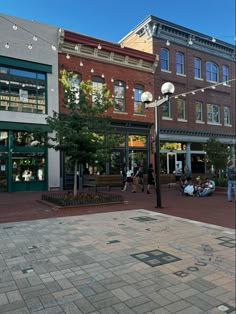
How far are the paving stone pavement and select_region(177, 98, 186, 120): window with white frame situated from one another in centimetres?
1576

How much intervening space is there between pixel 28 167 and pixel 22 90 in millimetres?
4087

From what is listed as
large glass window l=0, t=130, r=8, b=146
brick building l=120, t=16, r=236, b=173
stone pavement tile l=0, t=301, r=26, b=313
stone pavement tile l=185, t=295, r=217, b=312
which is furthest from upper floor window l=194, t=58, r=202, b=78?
stone pavement tile l=0, t=301, r=26, b=313

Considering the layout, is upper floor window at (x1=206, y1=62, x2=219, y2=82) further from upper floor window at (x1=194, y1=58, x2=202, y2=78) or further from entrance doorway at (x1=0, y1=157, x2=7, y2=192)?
entrance doorway at (x1=0, y1=157, x2=7, y2=192)

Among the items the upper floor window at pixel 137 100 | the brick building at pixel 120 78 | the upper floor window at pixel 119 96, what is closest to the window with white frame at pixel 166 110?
the brick building at pixel 120 78

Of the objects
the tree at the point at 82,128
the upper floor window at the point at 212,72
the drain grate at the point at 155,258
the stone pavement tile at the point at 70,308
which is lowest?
the stone pavement tile at the point at 70,308

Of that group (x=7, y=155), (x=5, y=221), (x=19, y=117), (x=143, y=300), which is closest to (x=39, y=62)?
(x=19, y=117)

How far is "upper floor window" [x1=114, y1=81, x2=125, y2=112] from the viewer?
18.3 m

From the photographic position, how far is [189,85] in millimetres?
21469

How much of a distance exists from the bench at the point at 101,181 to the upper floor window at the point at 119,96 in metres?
5.37

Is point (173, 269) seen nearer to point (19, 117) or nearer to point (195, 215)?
point (195, 215)

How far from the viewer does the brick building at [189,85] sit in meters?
20.0

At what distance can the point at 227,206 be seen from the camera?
809cm

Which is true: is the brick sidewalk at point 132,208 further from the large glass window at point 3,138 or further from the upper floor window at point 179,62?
the upper floor window at point 179,62

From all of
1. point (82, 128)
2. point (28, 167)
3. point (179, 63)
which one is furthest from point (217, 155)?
point (28, 167)
